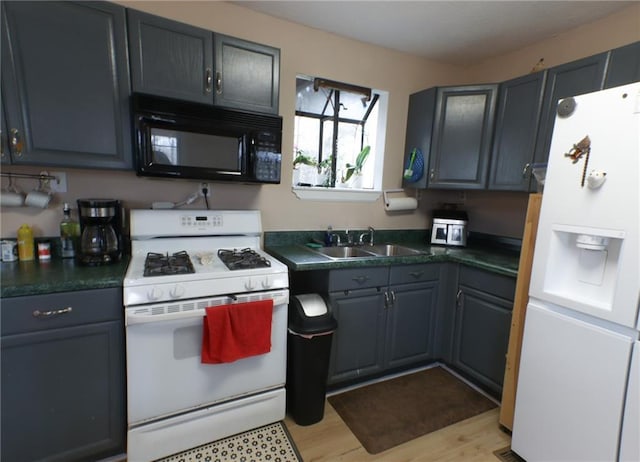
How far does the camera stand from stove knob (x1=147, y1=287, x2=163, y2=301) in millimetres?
1345

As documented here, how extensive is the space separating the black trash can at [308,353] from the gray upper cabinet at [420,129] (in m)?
1.42

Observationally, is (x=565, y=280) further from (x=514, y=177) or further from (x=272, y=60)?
(x=272, y=60)

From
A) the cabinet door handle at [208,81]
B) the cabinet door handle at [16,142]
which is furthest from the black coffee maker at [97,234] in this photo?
the cabinet door handle at [208,81]

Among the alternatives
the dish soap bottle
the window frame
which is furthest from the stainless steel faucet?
the dish soap bottle

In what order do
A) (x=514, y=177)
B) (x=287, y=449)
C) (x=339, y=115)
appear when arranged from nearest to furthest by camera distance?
1. (x=287, y=449)
2. (x=514, y=177)
3. (x=339, y=115)

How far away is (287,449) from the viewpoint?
1.56 m

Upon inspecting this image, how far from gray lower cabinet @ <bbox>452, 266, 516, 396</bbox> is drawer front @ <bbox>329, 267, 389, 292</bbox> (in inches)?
23.5

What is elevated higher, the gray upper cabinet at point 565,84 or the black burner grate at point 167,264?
the gray upper cabinet at point 565,84

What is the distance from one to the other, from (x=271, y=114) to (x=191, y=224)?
0.82 m

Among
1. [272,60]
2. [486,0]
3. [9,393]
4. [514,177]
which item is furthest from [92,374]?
[486,0]

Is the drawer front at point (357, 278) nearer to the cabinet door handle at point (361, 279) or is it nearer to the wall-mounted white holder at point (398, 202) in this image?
the cabinet door handle at point (361, 279)

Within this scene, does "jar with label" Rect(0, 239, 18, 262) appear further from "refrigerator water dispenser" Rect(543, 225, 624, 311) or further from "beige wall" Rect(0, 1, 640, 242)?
"refrigerator water dispenser" Rect(543, 225, 624, 311)

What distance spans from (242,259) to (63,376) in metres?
0.89

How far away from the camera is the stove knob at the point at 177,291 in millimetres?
1384
